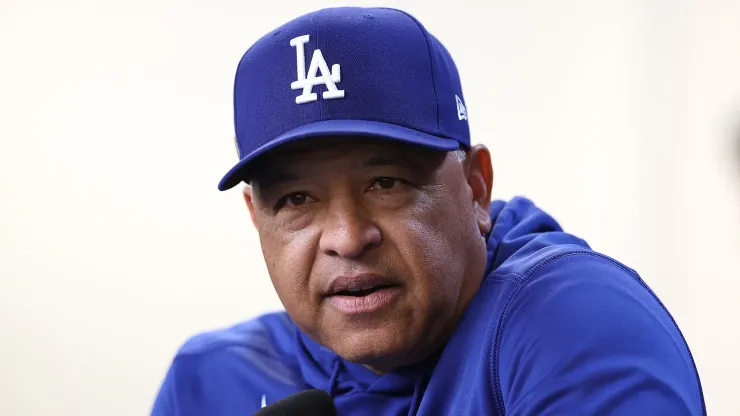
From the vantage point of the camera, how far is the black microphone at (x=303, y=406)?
34.4 inches

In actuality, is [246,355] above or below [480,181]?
below

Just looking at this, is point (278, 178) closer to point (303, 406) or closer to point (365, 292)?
point (365, 292)

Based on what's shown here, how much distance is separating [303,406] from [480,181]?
1.35 feet

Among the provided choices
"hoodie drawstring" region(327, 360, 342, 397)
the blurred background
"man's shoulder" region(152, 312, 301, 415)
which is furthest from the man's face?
the blurred background

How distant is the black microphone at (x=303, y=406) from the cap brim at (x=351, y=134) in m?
0.28

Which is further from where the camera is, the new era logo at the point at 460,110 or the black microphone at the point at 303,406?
the new era logo at the point at 460,110

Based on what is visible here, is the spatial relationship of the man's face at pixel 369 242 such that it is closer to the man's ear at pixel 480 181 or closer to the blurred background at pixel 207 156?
the man's ear at pixel 480 181

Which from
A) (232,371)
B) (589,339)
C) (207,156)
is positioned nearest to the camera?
(589,339)

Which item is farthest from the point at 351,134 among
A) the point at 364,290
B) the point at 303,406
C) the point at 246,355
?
the point at 246,355

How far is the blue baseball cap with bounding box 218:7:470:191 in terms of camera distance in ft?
3.32

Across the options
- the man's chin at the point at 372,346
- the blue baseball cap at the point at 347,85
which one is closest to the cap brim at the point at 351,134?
the blue baseball cap at the point at 347,85

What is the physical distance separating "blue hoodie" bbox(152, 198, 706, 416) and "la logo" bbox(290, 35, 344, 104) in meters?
0.31

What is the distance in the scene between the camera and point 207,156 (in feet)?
8.34

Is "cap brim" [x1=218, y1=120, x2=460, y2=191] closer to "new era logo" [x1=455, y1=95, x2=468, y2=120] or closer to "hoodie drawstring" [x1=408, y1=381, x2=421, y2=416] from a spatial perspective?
"new era logo" [x1=455, y1=95, x2=468, y2=120]
